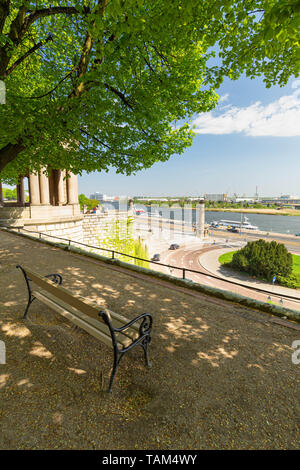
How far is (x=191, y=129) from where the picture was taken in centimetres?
876

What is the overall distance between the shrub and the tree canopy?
3171cm

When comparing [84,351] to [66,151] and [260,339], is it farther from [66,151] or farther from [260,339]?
[66,151]

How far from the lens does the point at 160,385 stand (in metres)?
2.74

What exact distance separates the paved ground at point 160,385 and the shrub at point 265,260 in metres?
34.0

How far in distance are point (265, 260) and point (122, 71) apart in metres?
35.4

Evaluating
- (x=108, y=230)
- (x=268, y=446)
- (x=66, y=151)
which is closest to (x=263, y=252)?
(x=108, y=230)

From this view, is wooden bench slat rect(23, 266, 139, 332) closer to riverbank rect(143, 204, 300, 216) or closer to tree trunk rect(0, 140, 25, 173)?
tree trunk rect(0, 140, 25, 173)

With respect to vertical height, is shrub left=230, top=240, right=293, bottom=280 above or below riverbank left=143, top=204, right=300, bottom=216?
below

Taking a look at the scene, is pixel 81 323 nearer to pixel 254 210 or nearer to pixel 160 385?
pixel 160 385

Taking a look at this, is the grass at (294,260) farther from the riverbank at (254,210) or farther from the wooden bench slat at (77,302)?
the riverbank at (254,210)

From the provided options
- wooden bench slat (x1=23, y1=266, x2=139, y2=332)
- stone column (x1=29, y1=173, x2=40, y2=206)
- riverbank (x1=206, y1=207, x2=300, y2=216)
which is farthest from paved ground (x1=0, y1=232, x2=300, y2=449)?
riverbank (x1=206, y1=207, x2=300, y2=216)

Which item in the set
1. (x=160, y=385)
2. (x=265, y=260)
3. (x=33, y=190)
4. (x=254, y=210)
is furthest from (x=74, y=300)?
(x=254, y=210)

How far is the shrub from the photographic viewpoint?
33281mm

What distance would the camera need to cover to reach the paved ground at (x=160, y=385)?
214 cm
